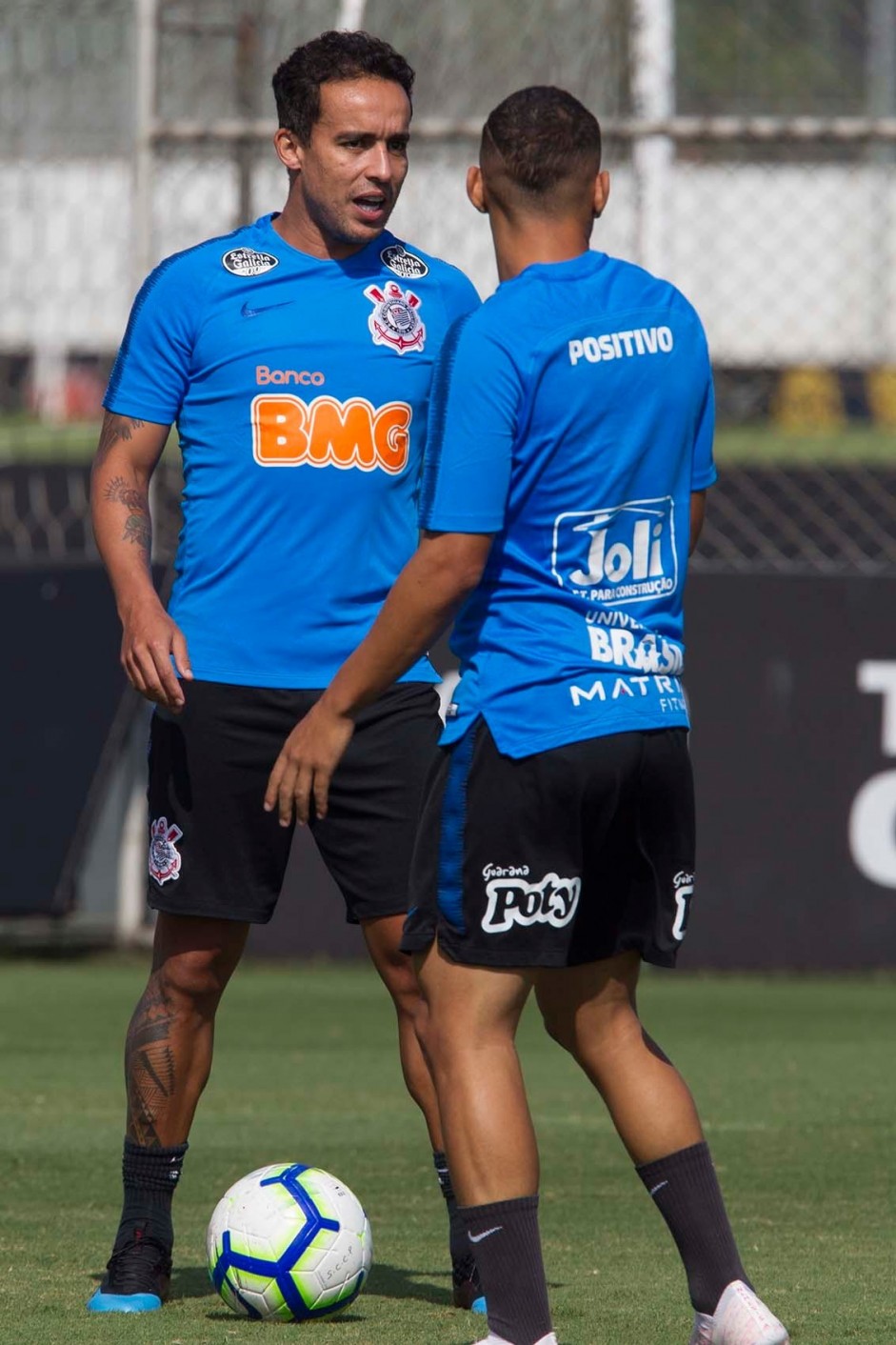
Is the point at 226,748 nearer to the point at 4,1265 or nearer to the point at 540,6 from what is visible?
the point at 4,1265

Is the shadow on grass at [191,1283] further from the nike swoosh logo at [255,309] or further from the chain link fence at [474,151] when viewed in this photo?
the chain link fence at [474,151]

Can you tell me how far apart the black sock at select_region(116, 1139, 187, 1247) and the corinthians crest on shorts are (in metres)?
0.52

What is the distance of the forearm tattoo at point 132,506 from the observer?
14.8 feet

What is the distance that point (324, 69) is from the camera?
456cm

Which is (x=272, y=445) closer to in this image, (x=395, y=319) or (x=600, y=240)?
(x=395, y=319)

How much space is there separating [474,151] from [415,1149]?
487 centimetres

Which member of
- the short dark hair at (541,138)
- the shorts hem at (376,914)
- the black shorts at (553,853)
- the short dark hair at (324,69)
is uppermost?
the short dark hair at (324,69)

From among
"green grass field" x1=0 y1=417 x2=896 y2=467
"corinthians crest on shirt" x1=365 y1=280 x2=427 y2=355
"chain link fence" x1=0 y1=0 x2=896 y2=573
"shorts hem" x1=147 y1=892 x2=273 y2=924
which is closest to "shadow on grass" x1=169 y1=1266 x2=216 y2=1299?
"shorts hem" x1=147 y1=892 x2=273 y2=924

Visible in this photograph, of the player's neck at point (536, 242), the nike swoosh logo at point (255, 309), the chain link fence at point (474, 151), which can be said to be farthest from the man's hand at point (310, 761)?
the chain link fence at point (474, 151)

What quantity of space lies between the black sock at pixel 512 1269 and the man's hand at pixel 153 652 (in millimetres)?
1218

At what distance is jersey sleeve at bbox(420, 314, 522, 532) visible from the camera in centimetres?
355

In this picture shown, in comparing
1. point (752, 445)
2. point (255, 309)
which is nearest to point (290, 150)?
Result: point (255, 309)

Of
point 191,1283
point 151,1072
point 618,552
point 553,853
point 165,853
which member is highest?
point 618,552

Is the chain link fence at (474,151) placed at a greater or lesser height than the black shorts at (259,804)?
greater
